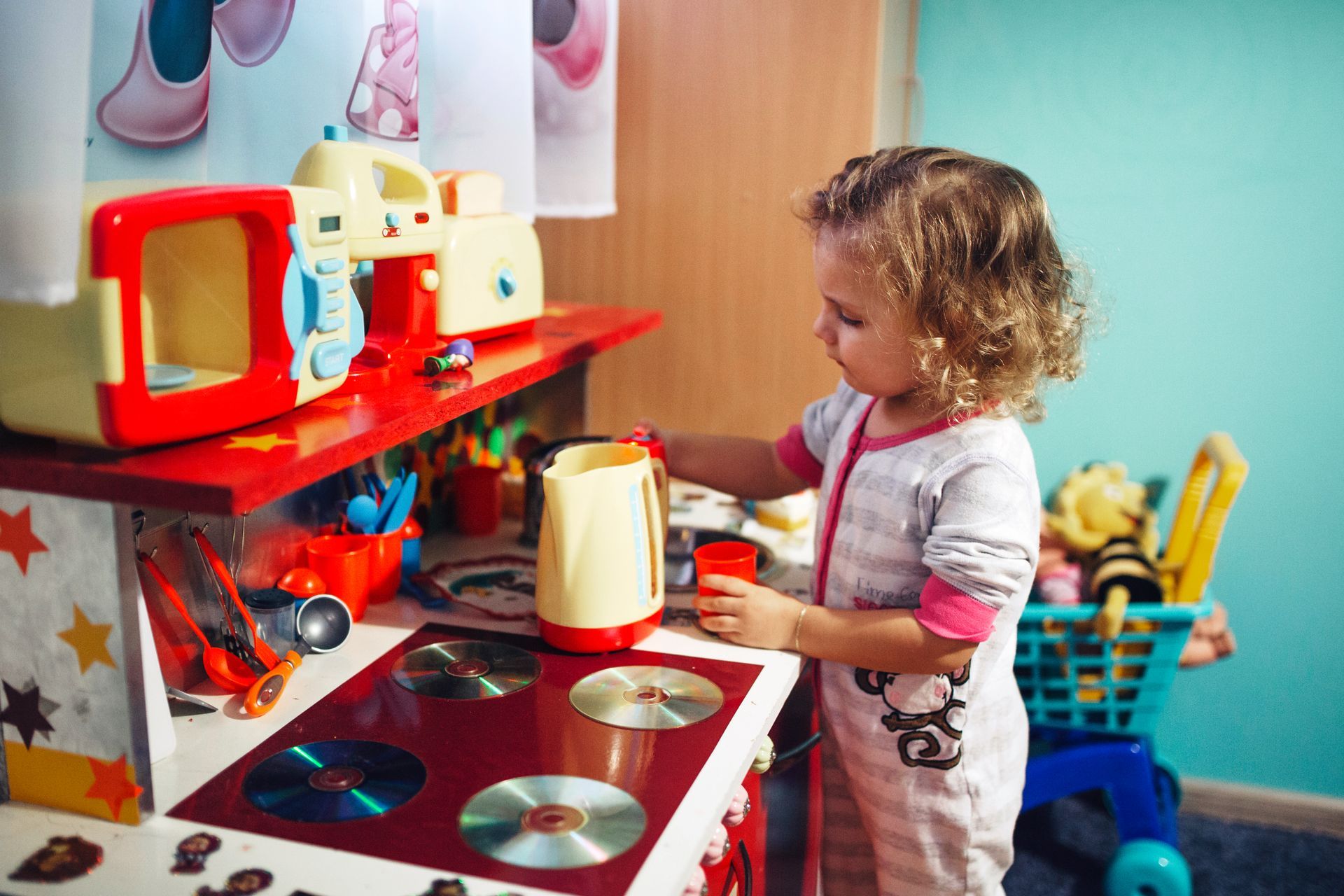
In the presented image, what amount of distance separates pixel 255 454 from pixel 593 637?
40cm

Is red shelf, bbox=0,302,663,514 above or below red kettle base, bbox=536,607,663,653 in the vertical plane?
above

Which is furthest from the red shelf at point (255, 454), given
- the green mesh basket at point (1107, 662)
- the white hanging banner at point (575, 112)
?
the green mesh basket at point (1107, 662)

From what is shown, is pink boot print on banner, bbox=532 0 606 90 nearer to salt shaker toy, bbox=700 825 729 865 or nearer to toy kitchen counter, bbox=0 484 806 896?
toy kitchen counter, bbox=0 484 806 896

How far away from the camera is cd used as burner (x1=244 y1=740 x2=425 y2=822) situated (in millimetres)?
793

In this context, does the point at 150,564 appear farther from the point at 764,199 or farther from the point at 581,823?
the point at 764,199

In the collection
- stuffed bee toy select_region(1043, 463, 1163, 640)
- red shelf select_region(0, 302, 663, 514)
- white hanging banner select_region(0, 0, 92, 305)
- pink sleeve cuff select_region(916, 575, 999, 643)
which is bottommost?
stuffed bee toy select_region(1043, 463, 1163, 640)

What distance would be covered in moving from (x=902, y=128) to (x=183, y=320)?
4.58 feet

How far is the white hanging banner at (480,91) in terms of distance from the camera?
1.25 metres

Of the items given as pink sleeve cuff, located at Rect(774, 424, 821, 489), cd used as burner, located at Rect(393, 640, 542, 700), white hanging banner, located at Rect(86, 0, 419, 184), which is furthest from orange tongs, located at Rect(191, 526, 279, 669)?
pink sleeve cuff, located at Rect(774, 424, 821, 489)

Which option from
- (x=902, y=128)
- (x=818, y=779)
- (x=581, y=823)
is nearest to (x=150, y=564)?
(x=581, y=823)

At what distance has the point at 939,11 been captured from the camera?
1914 millimetres

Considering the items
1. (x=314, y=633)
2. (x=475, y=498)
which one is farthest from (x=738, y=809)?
(x=475, y=498)

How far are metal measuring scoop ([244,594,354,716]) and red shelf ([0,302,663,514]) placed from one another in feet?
0.76

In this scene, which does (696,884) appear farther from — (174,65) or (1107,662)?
(1107,662)
